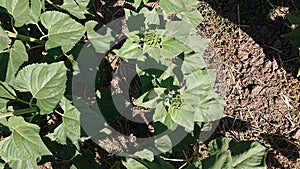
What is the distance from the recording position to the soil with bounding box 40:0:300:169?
9.32 feet

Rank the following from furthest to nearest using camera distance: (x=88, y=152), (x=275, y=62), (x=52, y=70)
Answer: (x=275, y=62), (x=88, y=152), (x=52, y=70)

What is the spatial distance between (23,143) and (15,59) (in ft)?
1.31

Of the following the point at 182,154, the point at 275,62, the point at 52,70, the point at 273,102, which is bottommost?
the point at 182,154

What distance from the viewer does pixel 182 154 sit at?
2.80 meters

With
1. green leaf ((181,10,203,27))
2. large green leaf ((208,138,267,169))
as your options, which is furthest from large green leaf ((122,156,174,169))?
green leaf ((181,10,203,27))

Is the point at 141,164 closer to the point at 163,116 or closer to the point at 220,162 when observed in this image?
the point at 163,116

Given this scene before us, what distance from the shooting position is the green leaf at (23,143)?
2.11 m

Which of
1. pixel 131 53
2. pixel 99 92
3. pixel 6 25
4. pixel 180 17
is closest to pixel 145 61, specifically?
pixel 131 53

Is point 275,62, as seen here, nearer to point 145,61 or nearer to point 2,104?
point 145,61

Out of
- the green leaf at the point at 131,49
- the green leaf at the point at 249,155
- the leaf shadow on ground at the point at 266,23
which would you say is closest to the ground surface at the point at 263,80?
the leaf shadow on ground at the point at 266,23

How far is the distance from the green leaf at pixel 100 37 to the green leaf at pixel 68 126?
332 mm

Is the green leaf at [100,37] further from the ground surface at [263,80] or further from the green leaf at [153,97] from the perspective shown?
the ground surface at [263,80]

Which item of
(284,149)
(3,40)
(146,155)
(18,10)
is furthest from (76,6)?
(284,149)

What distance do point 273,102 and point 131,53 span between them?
89 cm
